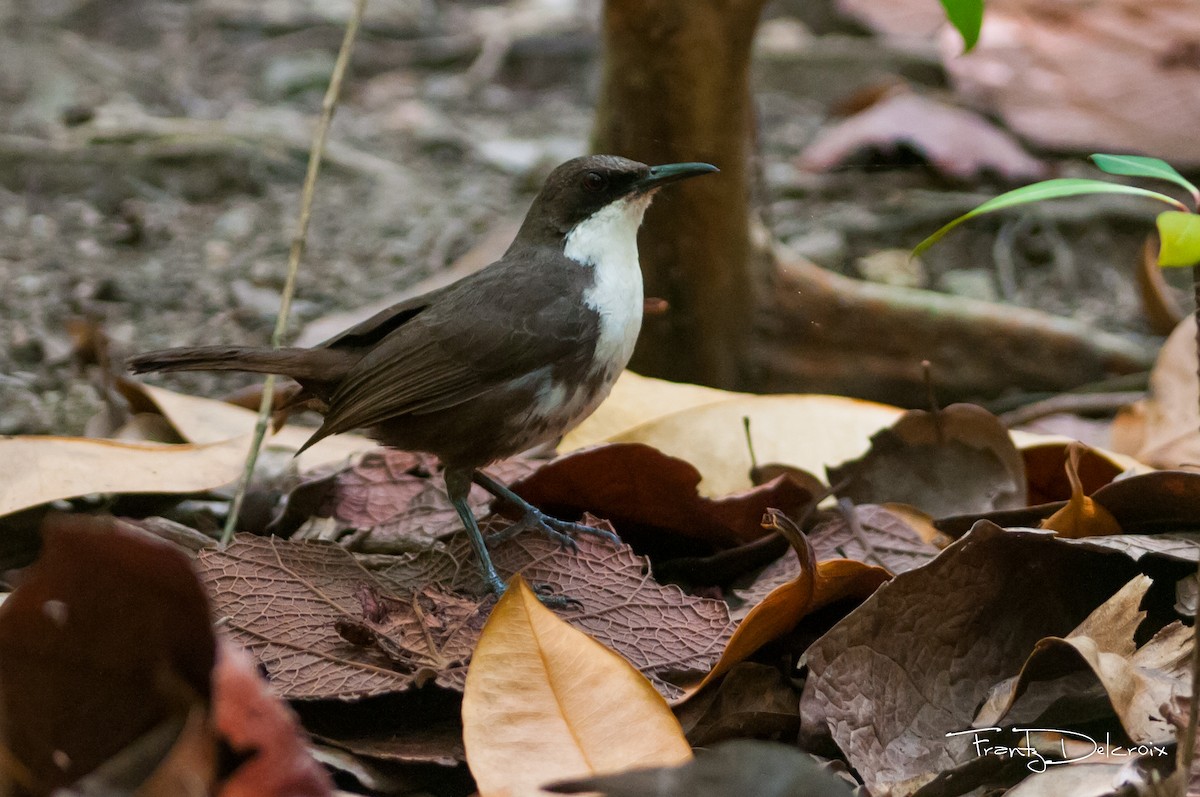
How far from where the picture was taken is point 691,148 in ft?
14.3

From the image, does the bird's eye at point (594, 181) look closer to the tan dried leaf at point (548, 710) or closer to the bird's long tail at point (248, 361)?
the bird's long tail at point (248, 361)

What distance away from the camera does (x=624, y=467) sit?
2949 millimetres

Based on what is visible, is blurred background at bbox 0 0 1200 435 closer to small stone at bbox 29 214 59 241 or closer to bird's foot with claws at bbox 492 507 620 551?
small stone at bbox 29 214 59 241

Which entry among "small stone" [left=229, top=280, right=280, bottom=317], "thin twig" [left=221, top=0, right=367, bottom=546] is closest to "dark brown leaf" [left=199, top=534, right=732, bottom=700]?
"thin twig" [left=221, top=0, right=367, bottom=546]

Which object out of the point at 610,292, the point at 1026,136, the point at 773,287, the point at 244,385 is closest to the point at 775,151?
the point at 1026,136

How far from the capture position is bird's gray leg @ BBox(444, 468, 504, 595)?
9.19ft

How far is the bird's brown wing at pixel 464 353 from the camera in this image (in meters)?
3.28

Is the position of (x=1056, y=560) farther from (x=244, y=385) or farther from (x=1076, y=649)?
(x=244, y=385)

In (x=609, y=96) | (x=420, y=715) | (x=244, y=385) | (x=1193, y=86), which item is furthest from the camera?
(x=1193, y=86)

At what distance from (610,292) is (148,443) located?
4.55ft

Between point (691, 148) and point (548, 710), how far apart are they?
106 inches

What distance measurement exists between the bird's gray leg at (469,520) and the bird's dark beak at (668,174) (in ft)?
3.27

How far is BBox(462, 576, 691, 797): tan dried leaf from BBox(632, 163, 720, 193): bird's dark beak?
1.71m

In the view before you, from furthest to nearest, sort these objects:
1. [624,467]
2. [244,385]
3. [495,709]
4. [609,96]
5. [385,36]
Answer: [385,36] → [244,385] → [609,96] → [624,467] → [495,709]
